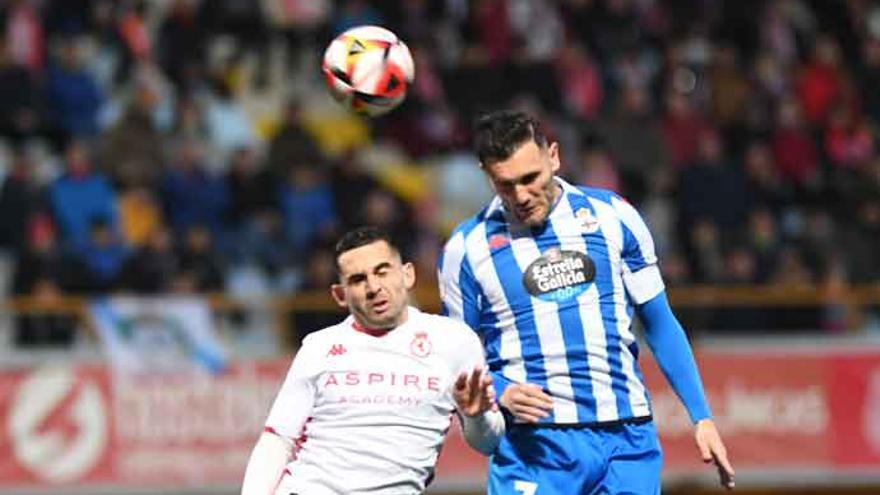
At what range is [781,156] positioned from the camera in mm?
16969

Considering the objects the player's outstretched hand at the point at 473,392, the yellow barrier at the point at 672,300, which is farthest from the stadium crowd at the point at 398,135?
the player's outstretched hand at the point at 473,392

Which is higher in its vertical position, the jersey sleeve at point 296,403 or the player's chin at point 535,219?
the player's chin at point 535,219

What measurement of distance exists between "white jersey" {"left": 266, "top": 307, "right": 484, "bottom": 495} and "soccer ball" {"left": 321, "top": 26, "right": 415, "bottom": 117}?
1.35 metres

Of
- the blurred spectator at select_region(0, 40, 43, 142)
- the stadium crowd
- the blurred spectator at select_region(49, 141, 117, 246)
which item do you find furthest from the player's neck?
the blurred spectator at select_region(0, 40, 43, 142)

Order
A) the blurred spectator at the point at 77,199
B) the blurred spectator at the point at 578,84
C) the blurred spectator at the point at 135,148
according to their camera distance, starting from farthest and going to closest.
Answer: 1. the blurred spectator at the point at 578,84
2. the blurred spectator at the point at 135,148
3. the blurred spectator at the point at 77,199

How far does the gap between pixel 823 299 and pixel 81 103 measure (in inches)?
237

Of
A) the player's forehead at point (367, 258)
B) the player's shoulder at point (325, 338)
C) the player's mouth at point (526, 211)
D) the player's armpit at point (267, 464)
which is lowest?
the player's armpit at point (267, 464)

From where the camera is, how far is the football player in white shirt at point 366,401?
6.34 meters

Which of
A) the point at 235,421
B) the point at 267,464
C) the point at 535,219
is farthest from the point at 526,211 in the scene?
the point at 235,421

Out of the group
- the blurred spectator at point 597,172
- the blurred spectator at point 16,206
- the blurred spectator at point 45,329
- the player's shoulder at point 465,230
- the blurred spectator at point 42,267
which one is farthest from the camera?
the blurred spectator at point 597,172

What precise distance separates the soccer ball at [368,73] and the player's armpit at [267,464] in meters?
1.67

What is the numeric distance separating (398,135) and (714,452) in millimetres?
10231

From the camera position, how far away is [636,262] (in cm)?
691

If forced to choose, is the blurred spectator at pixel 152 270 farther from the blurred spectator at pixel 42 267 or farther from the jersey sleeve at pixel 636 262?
the jersey sleeve at pixel 636 262
